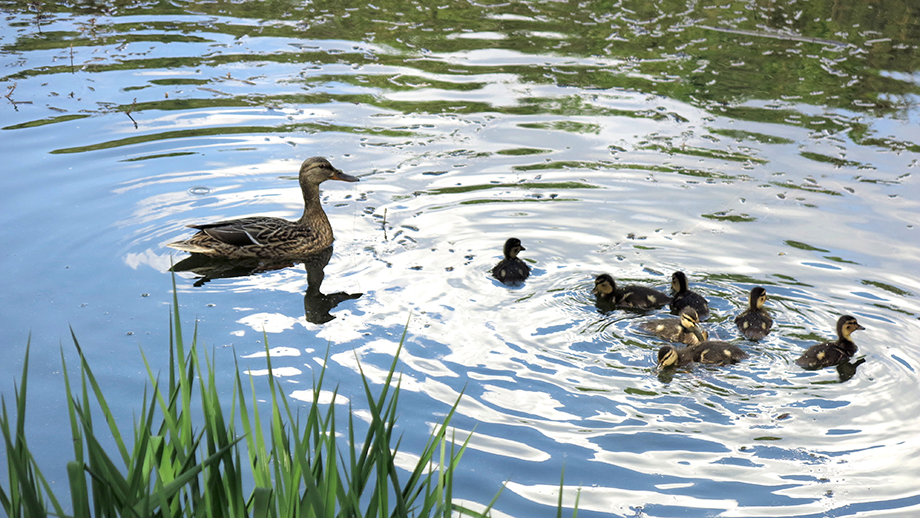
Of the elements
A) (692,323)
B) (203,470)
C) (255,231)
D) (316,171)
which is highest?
(203,470)

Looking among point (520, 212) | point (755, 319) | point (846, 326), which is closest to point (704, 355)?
point (755, 319)

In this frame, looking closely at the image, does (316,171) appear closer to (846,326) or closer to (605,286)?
(605,286)

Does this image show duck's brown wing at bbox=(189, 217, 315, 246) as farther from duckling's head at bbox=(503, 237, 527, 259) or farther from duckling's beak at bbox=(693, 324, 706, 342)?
duckling's beak at bbox=(693, 324, 706, 342)

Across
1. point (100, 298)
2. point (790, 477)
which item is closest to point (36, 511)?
point (790, 477)

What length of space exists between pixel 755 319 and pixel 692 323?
43 cm

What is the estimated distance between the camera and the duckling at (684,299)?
607cm

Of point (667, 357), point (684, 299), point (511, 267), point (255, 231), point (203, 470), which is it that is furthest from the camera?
point (255, 231)

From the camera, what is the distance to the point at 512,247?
21.2ft

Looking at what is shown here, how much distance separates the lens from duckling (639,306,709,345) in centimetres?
567

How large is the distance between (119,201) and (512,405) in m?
4.44

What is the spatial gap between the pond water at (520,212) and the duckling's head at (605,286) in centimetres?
11

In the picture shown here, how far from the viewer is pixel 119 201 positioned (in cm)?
758

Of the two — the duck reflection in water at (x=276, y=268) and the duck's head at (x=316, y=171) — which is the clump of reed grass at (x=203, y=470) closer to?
the duck reflection in water at (x=276, y=268)

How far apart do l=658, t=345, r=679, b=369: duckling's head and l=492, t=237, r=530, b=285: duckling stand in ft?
4.56
